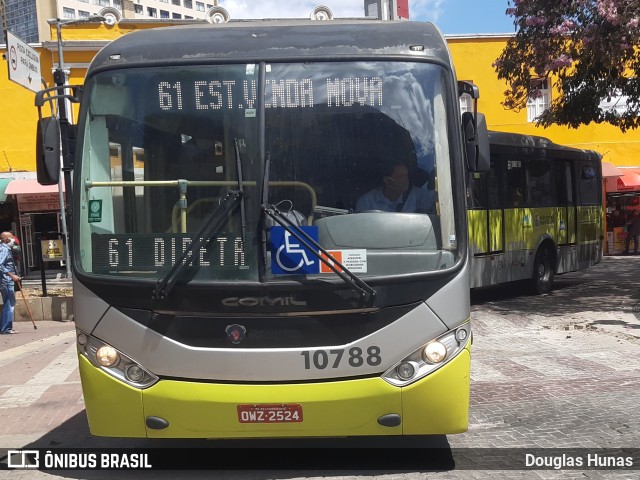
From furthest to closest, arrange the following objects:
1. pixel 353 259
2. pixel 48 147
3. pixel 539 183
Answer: pixel 539 183, pixel 48 147, pixel 353 259

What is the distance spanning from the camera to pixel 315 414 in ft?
15.7

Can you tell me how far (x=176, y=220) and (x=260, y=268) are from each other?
2.15ft

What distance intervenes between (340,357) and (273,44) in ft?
6.87

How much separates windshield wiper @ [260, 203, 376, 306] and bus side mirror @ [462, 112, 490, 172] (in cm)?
143

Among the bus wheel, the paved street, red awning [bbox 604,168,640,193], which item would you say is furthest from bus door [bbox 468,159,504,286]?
red awning [bbox 604,168,640,193]

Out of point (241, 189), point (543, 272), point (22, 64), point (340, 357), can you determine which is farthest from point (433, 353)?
point (543, 272)

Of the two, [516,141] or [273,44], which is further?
[516,141]

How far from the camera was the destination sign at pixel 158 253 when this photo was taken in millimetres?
4859

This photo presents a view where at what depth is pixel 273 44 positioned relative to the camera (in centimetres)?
520

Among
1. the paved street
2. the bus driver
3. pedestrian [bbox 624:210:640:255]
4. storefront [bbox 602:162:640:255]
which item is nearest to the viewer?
the bus driver

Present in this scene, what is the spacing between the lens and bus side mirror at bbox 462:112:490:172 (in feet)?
18.4

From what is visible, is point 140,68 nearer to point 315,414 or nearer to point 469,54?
point 315,414

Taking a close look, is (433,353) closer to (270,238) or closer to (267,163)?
(270,238)

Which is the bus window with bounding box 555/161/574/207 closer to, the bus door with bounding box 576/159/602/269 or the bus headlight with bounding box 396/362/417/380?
the bus door with bounding box 576/159/602/269
